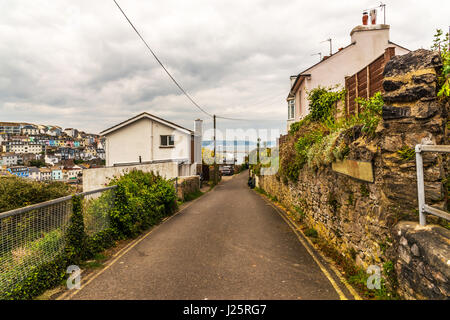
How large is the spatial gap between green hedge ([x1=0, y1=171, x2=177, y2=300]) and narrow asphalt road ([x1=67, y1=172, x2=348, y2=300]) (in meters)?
0.68

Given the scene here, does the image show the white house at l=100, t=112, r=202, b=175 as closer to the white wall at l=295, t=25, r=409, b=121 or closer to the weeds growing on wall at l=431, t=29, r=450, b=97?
the white wall at l=295, t=25, r=409, b=121

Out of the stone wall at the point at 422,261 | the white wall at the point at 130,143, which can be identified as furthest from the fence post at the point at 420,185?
the white wall at the point at 130,143

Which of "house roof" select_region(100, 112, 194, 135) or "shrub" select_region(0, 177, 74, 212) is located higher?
"house roof" select_region(100, 112, 194, 135)

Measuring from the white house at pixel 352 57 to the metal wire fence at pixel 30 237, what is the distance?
1561 cm

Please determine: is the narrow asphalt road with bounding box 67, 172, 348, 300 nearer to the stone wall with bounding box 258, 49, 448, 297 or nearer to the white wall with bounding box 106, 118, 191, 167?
the stone wall with bounding box 258, 49, 448, 297

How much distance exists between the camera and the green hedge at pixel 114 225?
4.53m

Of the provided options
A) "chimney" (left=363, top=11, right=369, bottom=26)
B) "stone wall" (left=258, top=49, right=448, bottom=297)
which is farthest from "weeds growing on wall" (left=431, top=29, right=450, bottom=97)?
"chimney" (left=363, top=11, right=369, bottom=26)

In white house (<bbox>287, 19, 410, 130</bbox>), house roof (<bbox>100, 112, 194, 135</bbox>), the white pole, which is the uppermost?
white house (<bbox>287, 19, 410, 130</bbox>)

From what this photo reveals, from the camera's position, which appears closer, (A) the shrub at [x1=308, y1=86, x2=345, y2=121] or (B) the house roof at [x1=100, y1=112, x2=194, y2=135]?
(A) the shrub at [x1=308, y1=86, x2=345, y2=121]

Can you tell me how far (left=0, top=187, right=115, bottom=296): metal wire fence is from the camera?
413cm

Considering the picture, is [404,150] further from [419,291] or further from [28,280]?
[28,280]

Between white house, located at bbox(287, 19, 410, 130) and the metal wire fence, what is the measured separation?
15.6 meters

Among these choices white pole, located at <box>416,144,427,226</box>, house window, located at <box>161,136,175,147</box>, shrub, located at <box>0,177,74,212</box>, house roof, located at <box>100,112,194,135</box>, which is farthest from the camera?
house window, located at <box>161,136,175,147</box>

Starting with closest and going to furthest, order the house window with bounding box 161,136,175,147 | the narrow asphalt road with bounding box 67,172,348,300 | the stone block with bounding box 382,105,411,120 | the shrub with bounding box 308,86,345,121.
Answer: the stone block with bounding box 382,105,411,120
the narrow asphalt road with bounding box 67,172,348,300
the shrub with bounding box 308,86,345,121
the house window with bounding box 161,136,175,147
